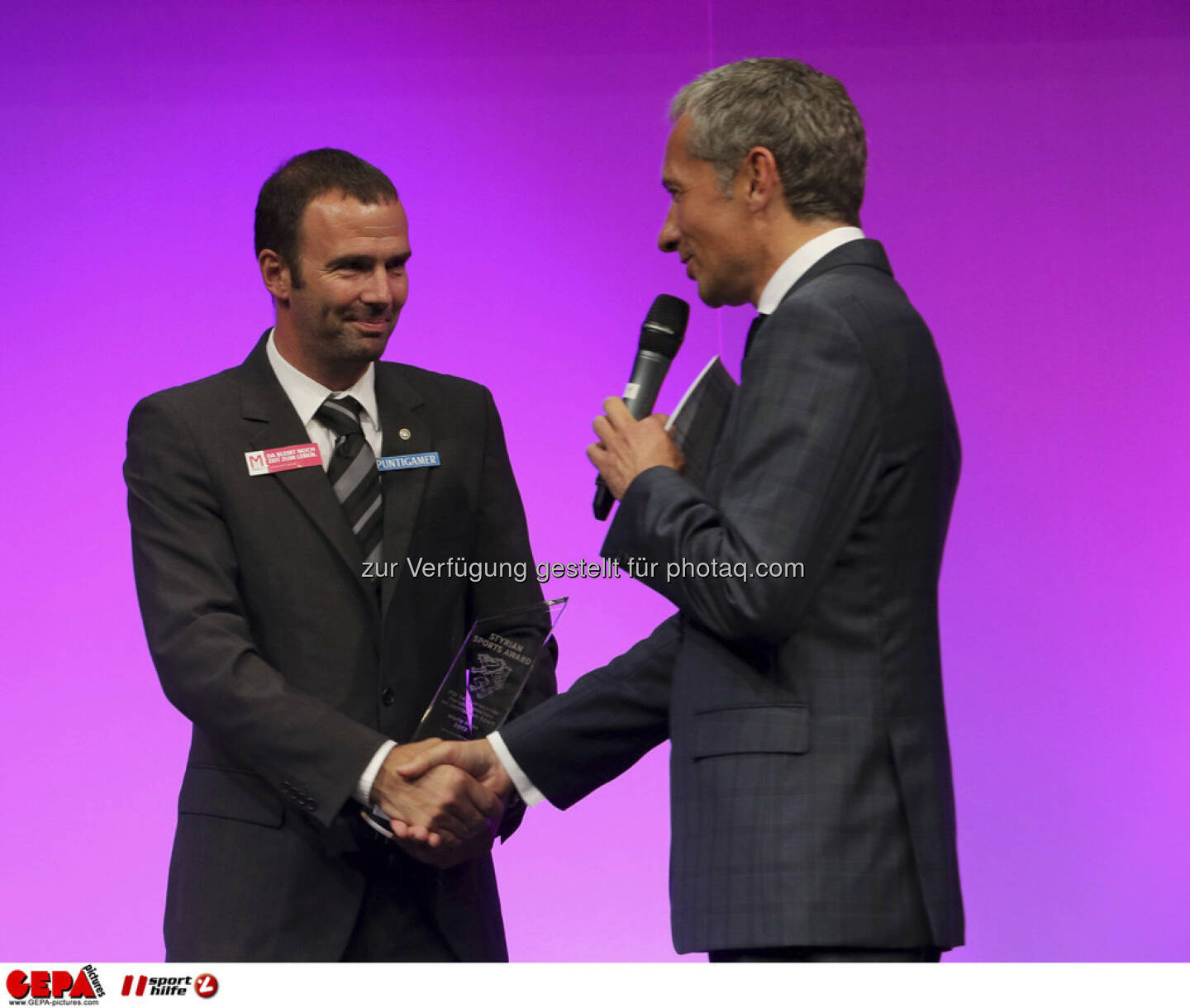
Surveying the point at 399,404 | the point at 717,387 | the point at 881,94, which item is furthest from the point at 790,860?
the point at 881,94

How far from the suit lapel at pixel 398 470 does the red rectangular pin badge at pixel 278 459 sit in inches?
5.3

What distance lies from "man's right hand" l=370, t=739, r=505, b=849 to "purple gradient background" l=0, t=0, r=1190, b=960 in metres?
1.54

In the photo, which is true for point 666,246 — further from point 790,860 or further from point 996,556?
point 996,556

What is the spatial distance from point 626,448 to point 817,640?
1.22 feet

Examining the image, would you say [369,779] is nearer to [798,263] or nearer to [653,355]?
[653,355]

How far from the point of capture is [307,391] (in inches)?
107

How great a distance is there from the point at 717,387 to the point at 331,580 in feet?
2.47

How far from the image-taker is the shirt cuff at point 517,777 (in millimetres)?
2588

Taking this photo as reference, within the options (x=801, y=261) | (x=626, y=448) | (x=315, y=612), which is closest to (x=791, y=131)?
Result: (x=801, y=261)

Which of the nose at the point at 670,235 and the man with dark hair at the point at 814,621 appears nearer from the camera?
the man with dark hair at the point at 814,621

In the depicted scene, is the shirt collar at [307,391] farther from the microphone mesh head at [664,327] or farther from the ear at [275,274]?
the microphone mesh head at [664,327]

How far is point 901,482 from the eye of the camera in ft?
6.71

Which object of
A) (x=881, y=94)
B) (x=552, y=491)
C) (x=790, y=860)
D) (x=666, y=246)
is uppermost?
(x=881, y=94)
